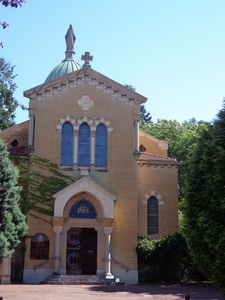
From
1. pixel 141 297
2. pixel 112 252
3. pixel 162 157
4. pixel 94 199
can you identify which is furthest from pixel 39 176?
pixel 141 297

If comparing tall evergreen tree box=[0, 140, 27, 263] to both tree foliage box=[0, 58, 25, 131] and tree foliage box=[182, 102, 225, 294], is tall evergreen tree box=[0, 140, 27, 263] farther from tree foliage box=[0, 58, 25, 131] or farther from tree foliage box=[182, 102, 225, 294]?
tree foliage box=[0, 58, 25, 131]

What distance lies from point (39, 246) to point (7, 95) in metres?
25.6

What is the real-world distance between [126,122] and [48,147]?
A: 16.3 ft

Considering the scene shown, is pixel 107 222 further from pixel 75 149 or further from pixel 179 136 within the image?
pixel 179 136

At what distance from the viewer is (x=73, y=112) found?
27.0 meters

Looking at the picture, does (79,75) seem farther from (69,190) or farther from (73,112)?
(69,190)

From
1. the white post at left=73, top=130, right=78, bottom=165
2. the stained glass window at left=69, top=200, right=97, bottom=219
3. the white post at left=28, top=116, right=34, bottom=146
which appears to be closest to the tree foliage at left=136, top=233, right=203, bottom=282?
the stained glass window at left=69, top=200, right=97, bottom=219

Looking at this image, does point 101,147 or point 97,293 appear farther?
point 101,147

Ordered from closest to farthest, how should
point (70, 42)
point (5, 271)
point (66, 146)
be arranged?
point (5, 271) < point (66, 146) < point (70, 42)

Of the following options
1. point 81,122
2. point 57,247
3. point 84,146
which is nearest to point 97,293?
point 57,247

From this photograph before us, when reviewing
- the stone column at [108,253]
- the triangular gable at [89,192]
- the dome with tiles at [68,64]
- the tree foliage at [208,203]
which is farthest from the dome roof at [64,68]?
the tree foliage at [208,203]

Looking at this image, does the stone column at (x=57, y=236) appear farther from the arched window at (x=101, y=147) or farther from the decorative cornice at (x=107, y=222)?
the arched window at (x=101, y=147)

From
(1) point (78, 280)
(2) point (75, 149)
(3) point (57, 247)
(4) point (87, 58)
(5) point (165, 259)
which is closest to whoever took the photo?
(1) point (78, 280)

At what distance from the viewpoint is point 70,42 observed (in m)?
41.9
